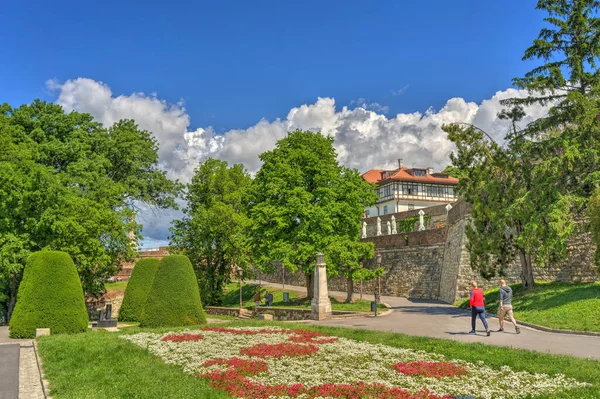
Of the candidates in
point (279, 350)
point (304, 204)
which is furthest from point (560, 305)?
point (304, 204)

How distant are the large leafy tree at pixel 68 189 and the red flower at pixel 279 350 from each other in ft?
64.3

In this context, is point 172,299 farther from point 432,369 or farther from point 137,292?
point 432,369

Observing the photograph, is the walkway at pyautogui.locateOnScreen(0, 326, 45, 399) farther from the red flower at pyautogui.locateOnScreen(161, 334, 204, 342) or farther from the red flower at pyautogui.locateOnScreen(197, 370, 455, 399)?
the red flower at pyautogui.locateOnScreen(161, 334, 204, 342)

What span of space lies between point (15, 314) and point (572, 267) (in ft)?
86.8

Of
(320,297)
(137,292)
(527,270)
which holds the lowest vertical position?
(320,297)

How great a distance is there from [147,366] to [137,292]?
1861 centimetres

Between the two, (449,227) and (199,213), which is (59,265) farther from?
(449,227)

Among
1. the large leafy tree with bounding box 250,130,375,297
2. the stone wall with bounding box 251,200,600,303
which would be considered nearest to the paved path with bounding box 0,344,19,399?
the large leafy tree with bounding box 250,130,375,297

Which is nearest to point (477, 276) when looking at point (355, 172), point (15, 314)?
point (355, 172)

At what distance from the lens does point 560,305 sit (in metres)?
20.4

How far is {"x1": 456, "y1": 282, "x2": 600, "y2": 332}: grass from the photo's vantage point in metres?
17.8

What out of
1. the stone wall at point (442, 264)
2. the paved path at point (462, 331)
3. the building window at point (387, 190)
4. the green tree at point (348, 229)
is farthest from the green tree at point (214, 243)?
the building window at point (387, 190)

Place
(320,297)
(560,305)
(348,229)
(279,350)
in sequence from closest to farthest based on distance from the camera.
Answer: (279,350) < (560,305) < (320,297) < (348,229)

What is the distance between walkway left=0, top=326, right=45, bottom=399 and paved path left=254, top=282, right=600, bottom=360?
39.8 feet
